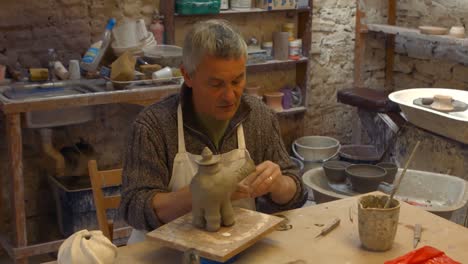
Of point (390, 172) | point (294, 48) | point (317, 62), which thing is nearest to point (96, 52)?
point (294, 48)

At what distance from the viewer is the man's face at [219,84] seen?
2096mm

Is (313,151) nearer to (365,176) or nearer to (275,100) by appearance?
(275,100)

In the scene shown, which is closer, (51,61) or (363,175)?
(363,175)

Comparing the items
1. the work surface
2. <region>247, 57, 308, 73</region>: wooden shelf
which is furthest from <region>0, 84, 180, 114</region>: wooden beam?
the work surface

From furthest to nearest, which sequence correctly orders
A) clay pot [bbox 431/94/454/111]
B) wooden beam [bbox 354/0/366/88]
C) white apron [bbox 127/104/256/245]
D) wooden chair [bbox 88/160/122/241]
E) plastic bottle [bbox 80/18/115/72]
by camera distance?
wooden beam [bbox 354/0/366/88], plastic bottle [bbox 80/18/115/72], clay pot [bbox 431/94/454/111], wooden chair [bbox 88/160/122/241], white apron [bbox 127/104/256/245]

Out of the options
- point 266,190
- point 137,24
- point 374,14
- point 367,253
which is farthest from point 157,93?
point 374,14

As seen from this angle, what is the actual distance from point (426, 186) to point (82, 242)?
80.5 inches

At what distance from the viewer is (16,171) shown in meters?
3.55

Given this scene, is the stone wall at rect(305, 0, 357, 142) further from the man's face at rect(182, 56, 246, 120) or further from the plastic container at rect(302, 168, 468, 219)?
the man's face at rect(182, 56, 246, 120)

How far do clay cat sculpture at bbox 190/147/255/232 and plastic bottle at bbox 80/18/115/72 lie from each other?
2.39 metres

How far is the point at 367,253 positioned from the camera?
1.95 m

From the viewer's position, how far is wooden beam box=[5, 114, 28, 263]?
3500mm

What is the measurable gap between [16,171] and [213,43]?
1.91 meters

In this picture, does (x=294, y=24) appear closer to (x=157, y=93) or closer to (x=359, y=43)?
(x=359, y=43)
